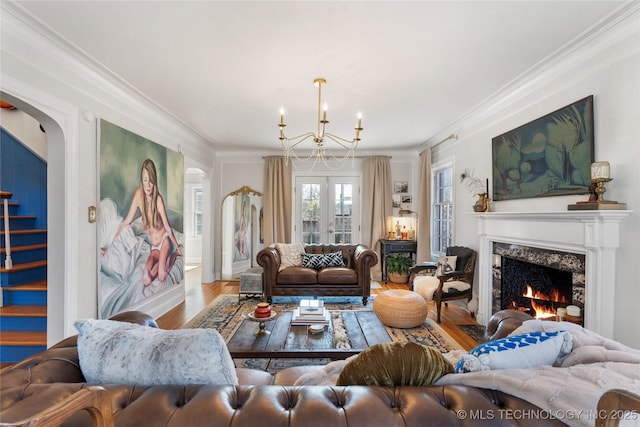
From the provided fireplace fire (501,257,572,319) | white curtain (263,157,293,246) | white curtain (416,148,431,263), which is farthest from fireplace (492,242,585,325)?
white curtain (263,157,293,246)

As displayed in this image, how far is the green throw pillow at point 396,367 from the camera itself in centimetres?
108

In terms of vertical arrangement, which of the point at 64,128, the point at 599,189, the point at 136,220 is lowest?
the point at 136,220

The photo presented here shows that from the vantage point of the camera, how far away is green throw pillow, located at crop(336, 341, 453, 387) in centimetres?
108

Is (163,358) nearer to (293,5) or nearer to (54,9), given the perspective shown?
(293,5)

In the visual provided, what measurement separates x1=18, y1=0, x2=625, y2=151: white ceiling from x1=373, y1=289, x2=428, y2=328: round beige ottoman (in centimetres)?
234

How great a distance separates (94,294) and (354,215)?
184 inches

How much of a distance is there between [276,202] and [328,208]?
112 centimetres

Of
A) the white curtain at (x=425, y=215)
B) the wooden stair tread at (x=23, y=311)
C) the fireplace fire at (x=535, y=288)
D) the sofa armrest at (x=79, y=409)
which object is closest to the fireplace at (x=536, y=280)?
the fireplace fire at (x=535, y=288)

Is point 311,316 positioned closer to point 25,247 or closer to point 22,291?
point 22,291

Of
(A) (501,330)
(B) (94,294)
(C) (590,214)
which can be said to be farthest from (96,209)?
(C) (590,214)

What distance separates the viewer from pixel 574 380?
89 centimetres

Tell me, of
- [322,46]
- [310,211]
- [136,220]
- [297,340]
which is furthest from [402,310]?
[310,211]

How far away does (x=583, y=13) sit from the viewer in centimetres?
200

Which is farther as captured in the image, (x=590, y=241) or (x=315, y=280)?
(x=315, y=280)
